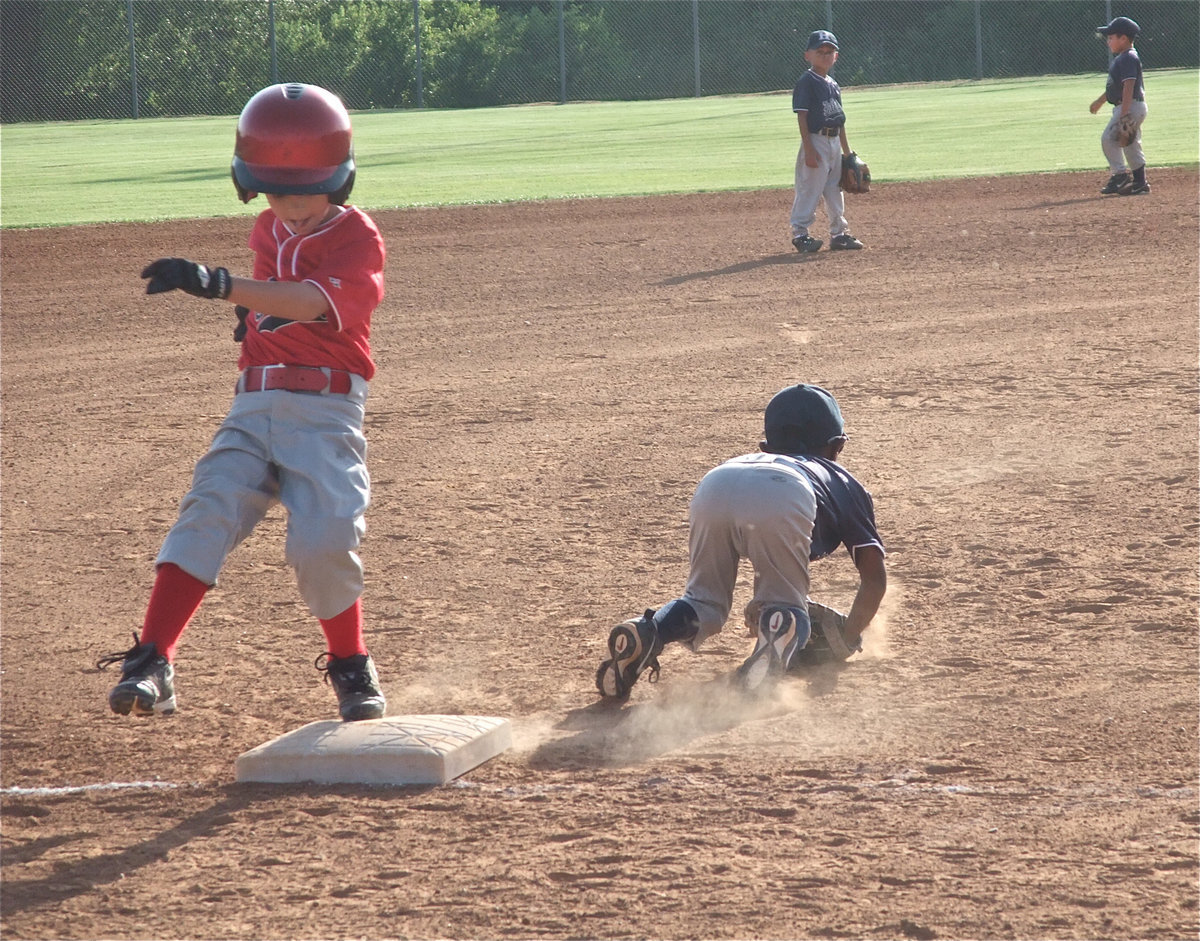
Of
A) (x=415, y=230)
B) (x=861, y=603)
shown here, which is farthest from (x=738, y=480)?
(x=415, y=230)

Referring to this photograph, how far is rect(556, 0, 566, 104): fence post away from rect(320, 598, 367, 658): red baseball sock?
2834cm

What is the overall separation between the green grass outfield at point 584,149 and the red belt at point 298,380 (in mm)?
11858

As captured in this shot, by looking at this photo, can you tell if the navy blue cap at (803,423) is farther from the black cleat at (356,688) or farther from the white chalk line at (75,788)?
the white chalk line at (75,788)

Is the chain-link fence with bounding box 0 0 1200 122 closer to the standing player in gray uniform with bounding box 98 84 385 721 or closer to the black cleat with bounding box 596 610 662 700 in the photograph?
the standing player in gray uniform with bounding box 98 84 385 721

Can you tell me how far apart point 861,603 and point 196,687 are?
180cm

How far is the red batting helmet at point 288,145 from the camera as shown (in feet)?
10.5

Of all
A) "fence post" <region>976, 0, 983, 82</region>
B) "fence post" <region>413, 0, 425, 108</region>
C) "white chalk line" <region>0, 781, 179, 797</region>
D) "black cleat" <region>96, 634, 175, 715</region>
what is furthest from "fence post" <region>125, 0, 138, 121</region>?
"black cleat" <region>96, 634, 175, 715</region>

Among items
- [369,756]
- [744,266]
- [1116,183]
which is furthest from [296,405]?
[1116,183]

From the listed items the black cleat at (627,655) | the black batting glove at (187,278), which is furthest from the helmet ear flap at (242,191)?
the black cleat at (627,655)

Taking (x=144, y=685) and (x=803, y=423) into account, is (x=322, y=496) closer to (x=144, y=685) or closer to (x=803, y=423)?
(x=144, y=685)

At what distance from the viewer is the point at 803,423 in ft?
13.2

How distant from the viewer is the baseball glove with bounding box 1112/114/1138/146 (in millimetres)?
13852

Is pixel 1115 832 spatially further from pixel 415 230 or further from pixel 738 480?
pixel 415 230

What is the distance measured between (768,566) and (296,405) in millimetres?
1283
